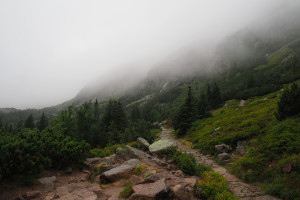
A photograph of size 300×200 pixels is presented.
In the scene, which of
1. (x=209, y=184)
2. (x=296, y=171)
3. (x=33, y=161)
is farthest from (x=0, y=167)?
(x=296, y=171)

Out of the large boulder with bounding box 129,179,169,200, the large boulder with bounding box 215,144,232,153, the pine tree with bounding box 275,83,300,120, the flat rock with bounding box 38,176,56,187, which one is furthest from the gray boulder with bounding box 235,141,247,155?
the flat rock with bounding box 38,176,56,187

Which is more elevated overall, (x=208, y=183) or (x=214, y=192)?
(x=208, y=183)

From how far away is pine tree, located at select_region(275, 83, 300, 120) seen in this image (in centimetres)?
1210

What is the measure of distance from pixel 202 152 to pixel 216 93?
5366 cm

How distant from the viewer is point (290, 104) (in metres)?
12.5

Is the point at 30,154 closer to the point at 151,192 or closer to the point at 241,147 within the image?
the point at 151,192

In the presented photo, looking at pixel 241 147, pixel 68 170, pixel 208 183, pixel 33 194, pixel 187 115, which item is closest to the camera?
pixel 33 194

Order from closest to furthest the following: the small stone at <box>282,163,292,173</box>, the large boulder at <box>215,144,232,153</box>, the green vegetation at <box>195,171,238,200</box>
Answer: the green vegetation at <box>195,171,238,200</box> < the small stone at <box>282,163,292,173</box> < the large boulder at <box>215,144,232,153</box>

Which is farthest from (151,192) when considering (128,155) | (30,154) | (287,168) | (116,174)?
(287,168)

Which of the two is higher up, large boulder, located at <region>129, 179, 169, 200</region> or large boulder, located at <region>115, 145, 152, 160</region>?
large boulder, located at <region>129, 179, 169, 200</region>

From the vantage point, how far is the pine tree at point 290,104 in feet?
39.7

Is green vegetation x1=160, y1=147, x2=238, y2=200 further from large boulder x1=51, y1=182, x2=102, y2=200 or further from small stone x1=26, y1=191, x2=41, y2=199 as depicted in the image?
small stone x1=26, y1=191, x2=41, y2=199

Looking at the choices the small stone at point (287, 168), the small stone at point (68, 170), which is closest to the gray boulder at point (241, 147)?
the small stone at point (287, 168)

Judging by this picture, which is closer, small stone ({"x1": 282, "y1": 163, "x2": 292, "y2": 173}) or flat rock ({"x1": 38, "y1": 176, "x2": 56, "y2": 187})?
small stone ({"x1": 282, "y1": 163, "x2": 292, "y2": 173})
